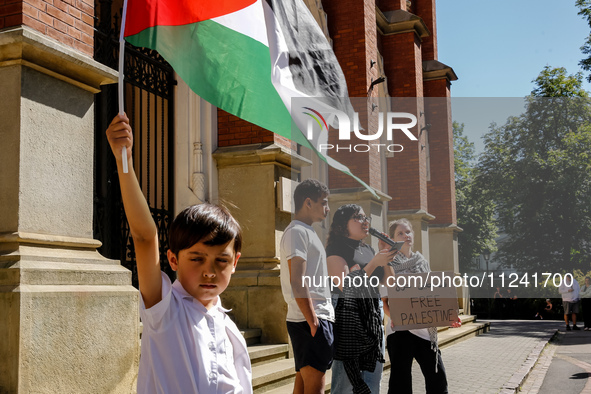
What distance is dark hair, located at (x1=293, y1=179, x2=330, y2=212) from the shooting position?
4.61 m

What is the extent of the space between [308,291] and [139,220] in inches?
100

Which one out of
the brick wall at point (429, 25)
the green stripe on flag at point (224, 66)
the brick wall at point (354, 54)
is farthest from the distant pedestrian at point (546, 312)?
the green stripe on flag at point (224, 66)

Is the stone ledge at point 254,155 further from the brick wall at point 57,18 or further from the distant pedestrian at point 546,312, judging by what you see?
the distant pedestrian at point 546,312

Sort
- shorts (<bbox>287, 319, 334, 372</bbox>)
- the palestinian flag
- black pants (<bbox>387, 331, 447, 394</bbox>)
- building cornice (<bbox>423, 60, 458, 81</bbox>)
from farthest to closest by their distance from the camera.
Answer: building cornice (<bbox>423, 60, 458, 81</bbox>) < black pants (<bbox>387, 331, 447, 394</bbox>) < shorts (<bbox>287, 319, 334, 372</bbox>) < the palestinian flag

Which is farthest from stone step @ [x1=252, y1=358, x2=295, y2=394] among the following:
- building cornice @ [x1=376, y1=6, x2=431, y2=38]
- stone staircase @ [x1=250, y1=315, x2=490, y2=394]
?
building cornice @ [x1=376, y1=6, x2=431, y2=38]

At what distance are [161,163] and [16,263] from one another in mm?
4312

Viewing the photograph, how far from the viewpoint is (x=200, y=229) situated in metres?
2.13

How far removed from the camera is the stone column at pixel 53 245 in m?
4.06

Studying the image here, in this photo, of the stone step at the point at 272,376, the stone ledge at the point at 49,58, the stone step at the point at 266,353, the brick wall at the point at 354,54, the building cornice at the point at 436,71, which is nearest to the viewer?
the stone ledge at the point at 49,58

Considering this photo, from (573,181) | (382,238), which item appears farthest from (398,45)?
(382,238)

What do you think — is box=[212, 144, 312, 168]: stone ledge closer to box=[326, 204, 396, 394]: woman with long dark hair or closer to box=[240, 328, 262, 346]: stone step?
box=[240, 328, 262, 346]: stone step

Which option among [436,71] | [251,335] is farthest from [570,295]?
[251,335]

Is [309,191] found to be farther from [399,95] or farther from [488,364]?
[399,95]

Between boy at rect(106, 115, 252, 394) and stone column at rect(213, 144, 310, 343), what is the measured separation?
5.66 meters
